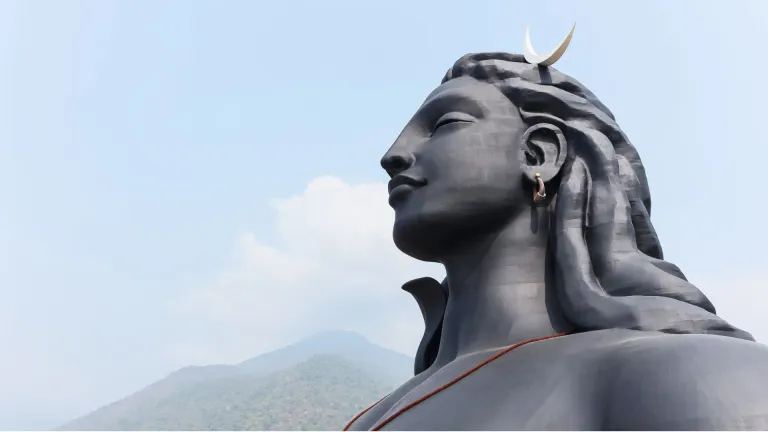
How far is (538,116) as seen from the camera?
5.62 meters

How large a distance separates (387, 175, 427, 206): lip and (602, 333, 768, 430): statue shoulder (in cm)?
180

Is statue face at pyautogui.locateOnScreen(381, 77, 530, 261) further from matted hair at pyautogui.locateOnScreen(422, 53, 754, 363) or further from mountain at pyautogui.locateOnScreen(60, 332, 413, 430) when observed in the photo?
mountain at pyautogui.locateOnScreen(60, 332, 413, 430)

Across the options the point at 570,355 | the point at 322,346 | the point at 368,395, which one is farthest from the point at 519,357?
the point at 322,346

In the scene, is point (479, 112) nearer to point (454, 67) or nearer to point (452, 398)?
point (454, 67)

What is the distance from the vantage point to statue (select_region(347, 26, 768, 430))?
4.05 m

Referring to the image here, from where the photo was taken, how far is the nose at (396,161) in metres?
5.68

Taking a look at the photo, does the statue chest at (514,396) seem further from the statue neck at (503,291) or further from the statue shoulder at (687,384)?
the statue neck at (503,291)

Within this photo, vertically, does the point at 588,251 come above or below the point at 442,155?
below

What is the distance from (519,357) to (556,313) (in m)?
0.51

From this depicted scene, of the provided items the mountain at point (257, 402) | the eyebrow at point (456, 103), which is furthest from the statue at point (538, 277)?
the mountain at point (257, 402)

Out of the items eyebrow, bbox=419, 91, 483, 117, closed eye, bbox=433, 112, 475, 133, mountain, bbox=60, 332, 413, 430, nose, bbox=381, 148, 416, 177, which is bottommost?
mountain, bbox=60, 332, 413, 430

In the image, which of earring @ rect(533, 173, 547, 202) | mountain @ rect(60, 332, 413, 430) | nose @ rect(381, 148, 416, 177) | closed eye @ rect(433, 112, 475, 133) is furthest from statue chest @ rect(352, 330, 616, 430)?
mountain @ rect(60, 332, 413, 430)

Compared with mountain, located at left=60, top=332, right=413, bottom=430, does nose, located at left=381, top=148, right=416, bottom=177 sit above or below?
above

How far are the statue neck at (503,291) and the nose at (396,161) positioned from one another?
2.19 ft
